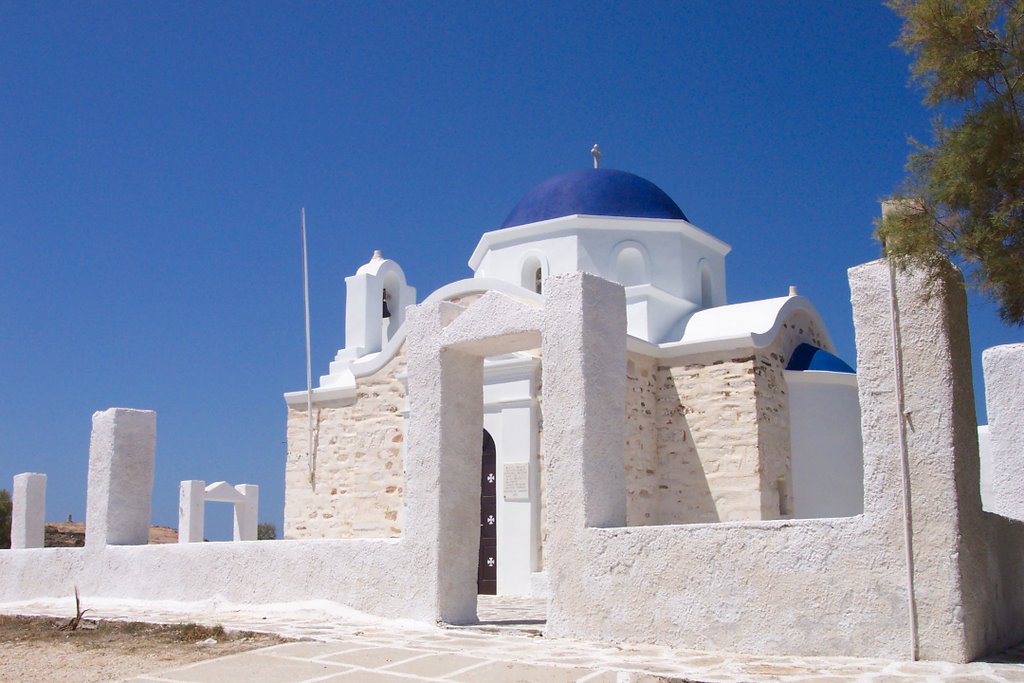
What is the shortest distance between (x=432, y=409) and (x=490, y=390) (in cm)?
396

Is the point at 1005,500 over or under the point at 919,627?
over

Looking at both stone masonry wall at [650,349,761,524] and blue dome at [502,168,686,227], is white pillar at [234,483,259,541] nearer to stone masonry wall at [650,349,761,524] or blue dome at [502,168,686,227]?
blue dome at [502,168,686,227]

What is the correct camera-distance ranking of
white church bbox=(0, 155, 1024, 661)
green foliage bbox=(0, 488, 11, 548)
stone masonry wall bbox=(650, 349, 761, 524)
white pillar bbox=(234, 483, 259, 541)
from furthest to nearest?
green foliage bbox=(0, 488, 11, 548), white pillar bbox=(234, 483, 259, 541), stone masonry wall bbox=(650, 349, 761, 524), white church bbox=(0, 155, 1024, 661)

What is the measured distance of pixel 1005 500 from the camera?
7.93m

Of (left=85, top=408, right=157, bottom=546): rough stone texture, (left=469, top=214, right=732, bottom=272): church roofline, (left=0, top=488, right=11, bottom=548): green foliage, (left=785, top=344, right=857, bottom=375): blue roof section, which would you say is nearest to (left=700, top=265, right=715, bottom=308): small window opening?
(left=469, top=214, right=732, bottom=272): church roofline

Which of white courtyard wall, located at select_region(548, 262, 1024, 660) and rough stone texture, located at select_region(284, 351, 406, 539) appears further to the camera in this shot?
rough stone texture, located at select_region(284, 351, 406, 539)

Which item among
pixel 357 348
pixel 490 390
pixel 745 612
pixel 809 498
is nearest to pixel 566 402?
pixel 745 612

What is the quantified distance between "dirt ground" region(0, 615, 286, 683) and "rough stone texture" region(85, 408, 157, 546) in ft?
7.49

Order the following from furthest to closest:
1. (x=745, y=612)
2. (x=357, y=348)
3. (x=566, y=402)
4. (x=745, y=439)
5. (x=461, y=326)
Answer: (x=357, y=348)
(x=745, y=439)
(x=461, y=326)
(x=566, y=402)
(x=745, y=612)

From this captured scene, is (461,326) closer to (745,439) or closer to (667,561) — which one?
(667,561)

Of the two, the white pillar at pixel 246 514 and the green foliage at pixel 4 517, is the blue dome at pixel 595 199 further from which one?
the green foliage at pixel 4 517

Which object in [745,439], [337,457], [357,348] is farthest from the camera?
[357,348]

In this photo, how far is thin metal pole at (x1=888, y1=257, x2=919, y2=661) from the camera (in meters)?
5.12

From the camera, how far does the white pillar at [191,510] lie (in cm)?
1600
